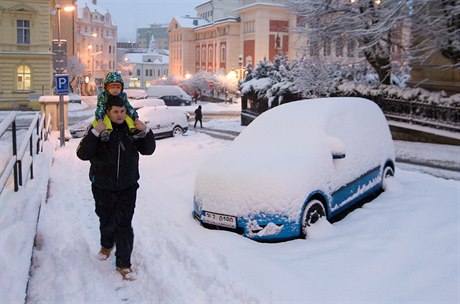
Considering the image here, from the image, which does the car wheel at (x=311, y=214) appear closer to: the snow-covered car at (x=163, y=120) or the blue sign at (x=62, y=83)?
the blue sign at (x=62, y=83)

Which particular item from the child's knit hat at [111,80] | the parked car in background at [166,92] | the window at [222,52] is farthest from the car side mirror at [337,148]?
the window at [222,52]

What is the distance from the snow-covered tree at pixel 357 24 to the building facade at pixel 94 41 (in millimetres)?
62134

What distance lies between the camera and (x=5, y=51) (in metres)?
43.0

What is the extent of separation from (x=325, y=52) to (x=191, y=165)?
17.2 meters

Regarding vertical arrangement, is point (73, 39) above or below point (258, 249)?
above

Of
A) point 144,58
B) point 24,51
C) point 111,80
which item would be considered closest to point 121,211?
point 111,80

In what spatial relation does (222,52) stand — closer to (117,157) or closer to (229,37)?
(229,37)

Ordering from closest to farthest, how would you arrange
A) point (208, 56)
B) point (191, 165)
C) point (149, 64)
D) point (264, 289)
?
point (264, 289) < point (191, 165) < point (208, 56) < point (149, 64)

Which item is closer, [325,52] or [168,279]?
[168,279]

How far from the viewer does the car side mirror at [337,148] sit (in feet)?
23.1

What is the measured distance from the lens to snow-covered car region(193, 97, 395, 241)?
6.28 meters

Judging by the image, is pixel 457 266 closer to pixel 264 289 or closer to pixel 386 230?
pixel 386 230

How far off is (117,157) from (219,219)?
206 centimetres

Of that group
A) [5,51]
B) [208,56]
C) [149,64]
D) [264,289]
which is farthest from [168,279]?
[149,64]
